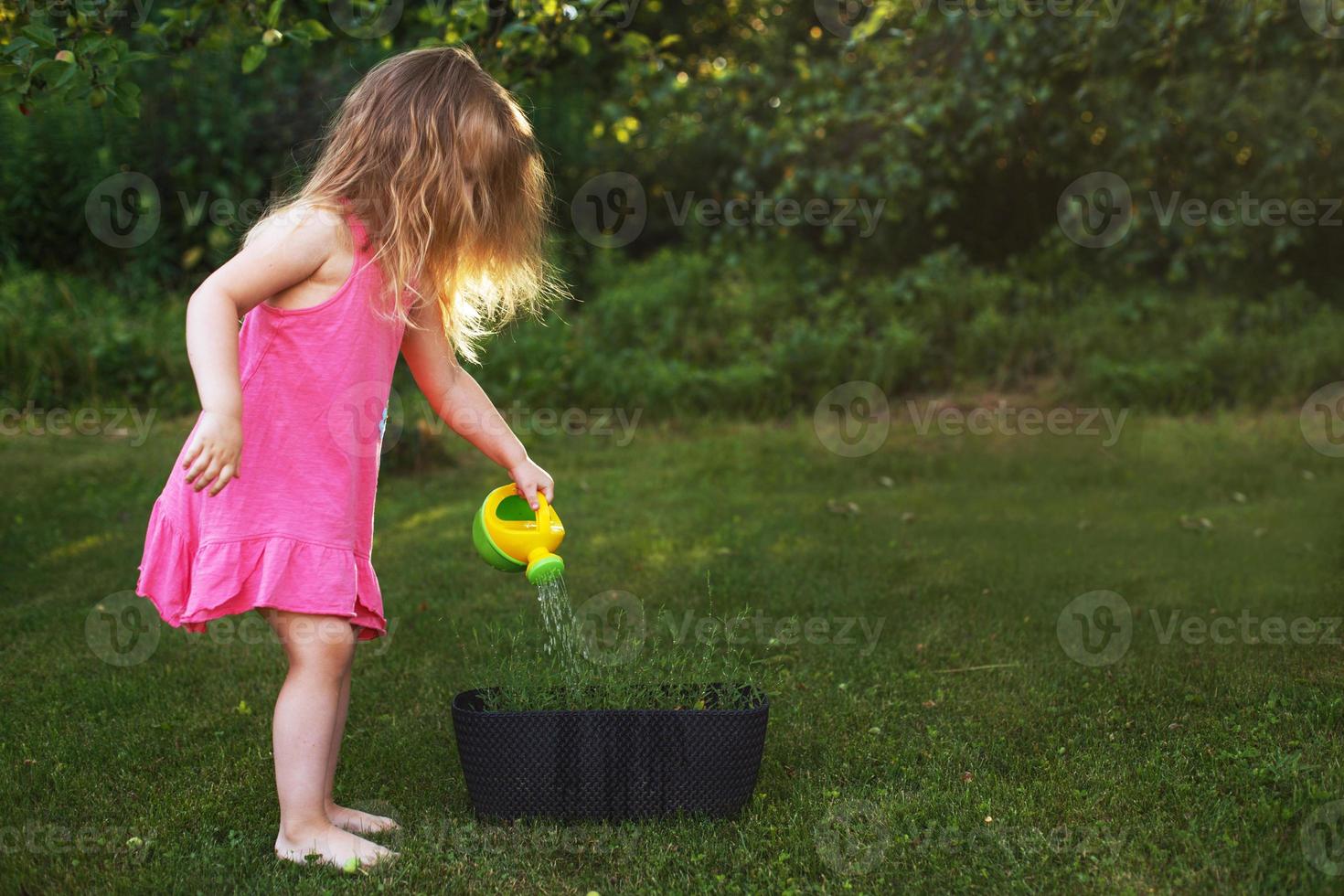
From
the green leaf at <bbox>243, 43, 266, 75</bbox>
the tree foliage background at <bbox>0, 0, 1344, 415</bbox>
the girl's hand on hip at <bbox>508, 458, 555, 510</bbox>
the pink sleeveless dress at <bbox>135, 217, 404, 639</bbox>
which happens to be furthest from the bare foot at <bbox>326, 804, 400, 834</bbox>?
the tree foliage background at <bbox>0, 0, 1344, 415</bbox>

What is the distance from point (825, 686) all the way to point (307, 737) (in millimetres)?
1587

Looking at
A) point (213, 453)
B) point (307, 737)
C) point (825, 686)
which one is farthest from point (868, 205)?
point (213, 453)

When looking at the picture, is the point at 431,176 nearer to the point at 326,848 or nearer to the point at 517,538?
the point at 517,538

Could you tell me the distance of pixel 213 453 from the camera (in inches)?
86.4

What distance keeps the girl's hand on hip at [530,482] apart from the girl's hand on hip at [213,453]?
71 centimetres

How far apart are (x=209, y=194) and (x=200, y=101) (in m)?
0.75

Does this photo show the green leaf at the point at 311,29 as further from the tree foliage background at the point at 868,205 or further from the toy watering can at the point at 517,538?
the tree foliage background at the point at 868,205

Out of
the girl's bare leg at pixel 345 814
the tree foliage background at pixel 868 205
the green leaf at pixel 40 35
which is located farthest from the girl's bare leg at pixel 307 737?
the tree foliage background at pixel 868 205

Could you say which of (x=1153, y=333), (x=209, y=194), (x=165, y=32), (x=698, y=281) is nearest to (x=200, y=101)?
(x=209, y=194)

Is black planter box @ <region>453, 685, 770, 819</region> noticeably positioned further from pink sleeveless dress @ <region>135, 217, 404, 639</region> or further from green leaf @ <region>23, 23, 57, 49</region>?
green leaf @ <region>23, 23, 57, 49</region>

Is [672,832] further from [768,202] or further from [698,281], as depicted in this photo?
[768,202]

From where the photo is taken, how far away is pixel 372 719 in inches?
132

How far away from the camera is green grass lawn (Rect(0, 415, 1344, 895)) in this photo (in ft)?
8.17

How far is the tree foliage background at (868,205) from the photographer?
24.9 feet
